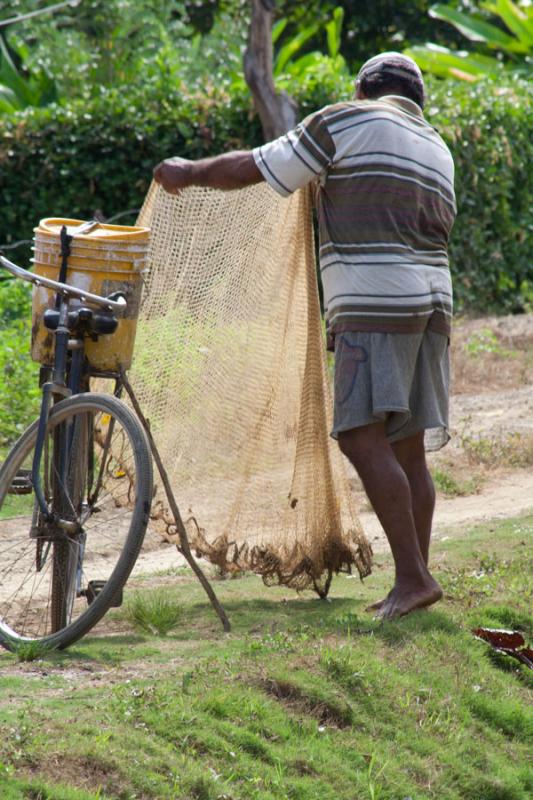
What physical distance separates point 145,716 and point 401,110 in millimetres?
2269

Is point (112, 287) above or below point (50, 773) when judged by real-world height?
above

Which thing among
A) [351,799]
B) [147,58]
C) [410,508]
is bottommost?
[351,799]

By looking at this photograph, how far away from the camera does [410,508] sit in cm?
459

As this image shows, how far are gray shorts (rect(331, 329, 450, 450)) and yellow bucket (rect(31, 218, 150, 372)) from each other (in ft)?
2.42

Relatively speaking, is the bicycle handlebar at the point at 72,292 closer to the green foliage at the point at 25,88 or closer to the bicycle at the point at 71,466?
the bicycle at the point at 71,466

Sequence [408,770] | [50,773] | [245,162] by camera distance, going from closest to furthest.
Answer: [50,773] < [408,770] < [245,162]

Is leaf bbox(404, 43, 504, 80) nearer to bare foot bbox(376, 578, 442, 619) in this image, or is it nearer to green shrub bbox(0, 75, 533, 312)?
green shrub bbox(0, 75, 533, 312)

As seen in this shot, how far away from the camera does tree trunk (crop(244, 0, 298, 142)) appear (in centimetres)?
1148

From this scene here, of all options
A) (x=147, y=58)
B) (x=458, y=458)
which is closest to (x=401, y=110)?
(x=458, y=458)

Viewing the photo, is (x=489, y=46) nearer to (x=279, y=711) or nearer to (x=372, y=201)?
(x=372, y=201)

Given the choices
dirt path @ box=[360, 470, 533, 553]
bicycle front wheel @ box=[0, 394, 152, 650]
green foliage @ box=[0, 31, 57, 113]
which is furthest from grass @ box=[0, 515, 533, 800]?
green foliage @ box=[0, 31, 57, 113]

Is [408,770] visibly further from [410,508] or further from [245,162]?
[245,162]

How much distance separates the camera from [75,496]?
14.9 feet

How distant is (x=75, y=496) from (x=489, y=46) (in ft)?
57.5
